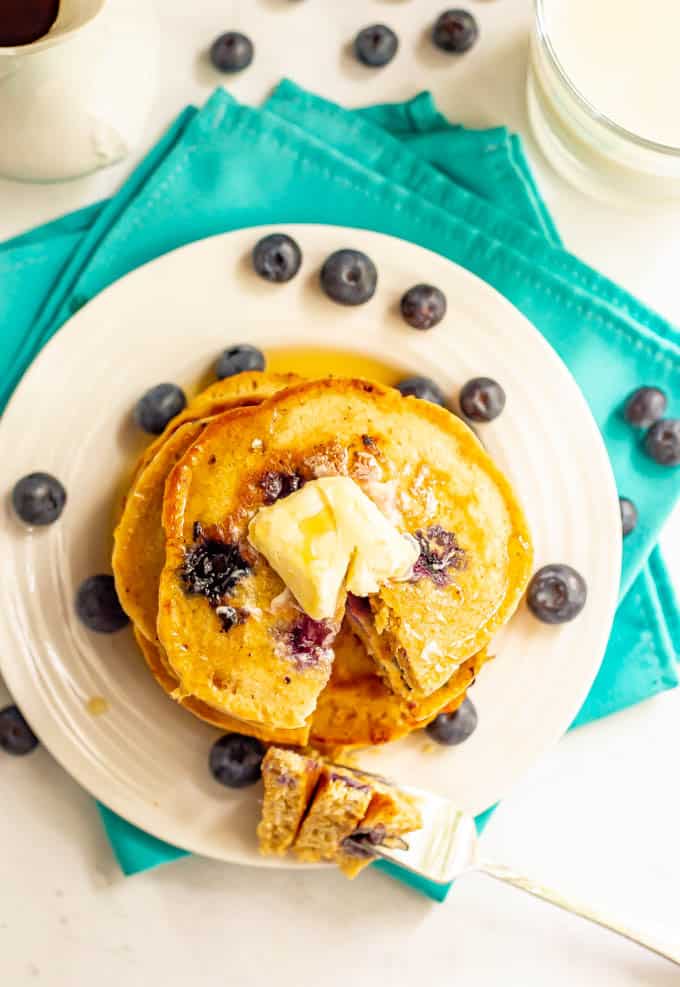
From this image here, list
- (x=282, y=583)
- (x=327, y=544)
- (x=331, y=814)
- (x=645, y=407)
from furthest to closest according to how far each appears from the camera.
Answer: (x=645, y=407) → (x=331, y=814) → (x=282, y=583) → (x=327, y=544)

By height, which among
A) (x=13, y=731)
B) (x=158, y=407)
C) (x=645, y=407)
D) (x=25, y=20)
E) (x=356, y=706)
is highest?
(x=645, y=407)

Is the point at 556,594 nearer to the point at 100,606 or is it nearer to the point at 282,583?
the point at 282,583

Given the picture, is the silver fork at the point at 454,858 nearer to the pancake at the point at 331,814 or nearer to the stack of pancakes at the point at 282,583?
the pancake at the point at 331,814

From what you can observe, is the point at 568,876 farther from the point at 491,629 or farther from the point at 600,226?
the point at 600,226

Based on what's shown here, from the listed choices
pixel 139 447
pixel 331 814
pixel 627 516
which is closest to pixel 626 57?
pixel 627 516

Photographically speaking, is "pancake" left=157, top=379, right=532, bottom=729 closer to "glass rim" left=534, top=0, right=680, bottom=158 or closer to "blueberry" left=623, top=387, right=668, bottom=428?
"blueberry" left=623, top=387, right=668, bottom=428

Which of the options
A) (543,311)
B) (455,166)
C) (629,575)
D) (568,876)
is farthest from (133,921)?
(455,166)
